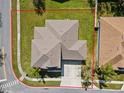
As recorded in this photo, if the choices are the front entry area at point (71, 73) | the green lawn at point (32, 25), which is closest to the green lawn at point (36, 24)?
the green lawn at point (32, 25)

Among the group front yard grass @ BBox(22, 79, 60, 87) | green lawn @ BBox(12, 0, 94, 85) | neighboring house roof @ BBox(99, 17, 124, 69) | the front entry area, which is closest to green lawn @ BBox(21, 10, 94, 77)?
green lawn @ BBox(12, 0, 94, 85)

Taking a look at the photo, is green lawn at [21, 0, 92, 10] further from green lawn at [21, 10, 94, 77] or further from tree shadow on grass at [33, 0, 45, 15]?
green lawn at [21, 10, 94, 77]

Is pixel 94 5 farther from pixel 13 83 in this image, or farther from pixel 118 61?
pixel 13 83

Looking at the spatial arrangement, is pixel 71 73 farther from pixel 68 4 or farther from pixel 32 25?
pixel 68 4

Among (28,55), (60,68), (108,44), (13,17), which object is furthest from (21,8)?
(108,44)

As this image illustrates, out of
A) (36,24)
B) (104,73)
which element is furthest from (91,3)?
(104,73)

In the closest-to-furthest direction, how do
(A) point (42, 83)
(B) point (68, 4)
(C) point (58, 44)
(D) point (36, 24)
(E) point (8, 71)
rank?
1. (C) point (58, 44)
2. (B) point (68, 4)
3. (D) point (36, 24)
4. (A) point (42, 83)
5. (E) point (8, 71)
